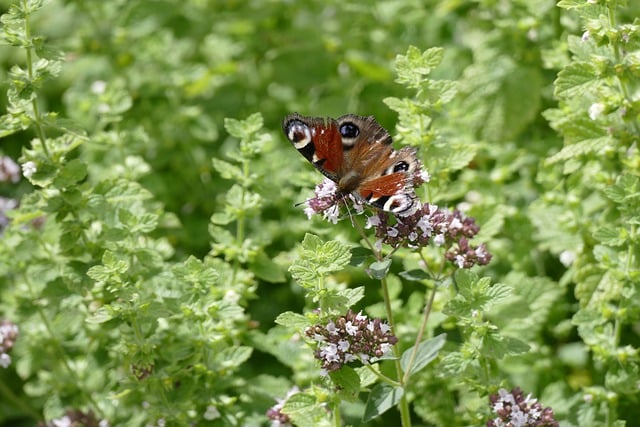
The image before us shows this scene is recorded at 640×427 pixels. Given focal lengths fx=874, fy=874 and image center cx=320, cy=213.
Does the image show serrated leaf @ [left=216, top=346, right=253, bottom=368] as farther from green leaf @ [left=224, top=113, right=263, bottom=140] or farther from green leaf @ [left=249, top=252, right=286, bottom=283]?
green leaf @ [left=224, top=113, right=263, bottom=140]

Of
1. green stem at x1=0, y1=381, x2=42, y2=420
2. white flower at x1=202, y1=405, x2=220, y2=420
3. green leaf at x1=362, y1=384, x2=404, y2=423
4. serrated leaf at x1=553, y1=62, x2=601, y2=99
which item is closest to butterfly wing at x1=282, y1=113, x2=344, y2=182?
green leaf at x1=362, y1=384, x2=404, y2=423

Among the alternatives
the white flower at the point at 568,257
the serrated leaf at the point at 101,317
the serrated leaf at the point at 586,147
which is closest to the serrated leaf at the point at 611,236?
the serrated leaf at the point at 586,147

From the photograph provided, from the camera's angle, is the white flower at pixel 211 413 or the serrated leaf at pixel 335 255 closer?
the serrated leaf at pixel 335 255

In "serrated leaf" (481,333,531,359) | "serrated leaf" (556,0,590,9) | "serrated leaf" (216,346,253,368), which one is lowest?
"serrated leaf" (216,346,253,368)

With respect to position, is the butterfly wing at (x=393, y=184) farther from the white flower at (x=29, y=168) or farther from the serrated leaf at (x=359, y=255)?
the white flower at (x=29, y=168)

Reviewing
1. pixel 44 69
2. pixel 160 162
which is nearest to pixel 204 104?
pixel 160 162
